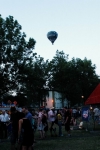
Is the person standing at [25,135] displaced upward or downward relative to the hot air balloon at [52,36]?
downward

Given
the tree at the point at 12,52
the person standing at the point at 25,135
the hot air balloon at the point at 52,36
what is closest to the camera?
the person standing at the point at 25,135

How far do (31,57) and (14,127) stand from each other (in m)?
40.7

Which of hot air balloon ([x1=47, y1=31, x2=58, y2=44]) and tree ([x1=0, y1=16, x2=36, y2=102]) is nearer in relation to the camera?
hot air balloon ([x1=47, y1=31, x2=58, y2=44])

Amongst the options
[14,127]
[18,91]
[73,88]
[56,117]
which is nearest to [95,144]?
[14,127]

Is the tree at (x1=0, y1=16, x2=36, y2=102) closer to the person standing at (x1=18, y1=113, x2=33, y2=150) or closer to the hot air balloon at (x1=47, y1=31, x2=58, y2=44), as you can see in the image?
the hot air balloon at (x1=47, y1=31, x2=58, y2=44)

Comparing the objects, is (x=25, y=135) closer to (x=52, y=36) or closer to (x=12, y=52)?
(x=52, y=36)

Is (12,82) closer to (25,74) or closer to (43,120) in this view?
(25,74)

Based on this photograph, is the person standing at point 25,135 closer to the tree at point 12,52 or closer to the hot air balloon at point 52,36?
the hot air balloon at point 52,36

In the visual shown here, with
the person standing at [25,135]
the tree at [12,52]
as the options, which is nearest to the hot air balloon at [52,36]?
the tree at [12,52]

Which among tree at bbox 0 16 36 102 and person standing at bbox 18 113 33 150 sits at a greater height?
tree at bbox 0 16 36 102

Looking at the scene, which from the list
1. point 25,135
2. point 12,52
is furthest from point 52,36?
point 25,135

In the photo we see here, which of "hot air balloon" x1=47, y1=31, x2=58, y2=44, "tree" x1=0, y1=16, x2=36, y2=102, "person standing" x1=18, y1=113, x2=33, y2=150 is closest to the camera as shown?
"person standing" x1=18, y1=113, x2=33, y2=150

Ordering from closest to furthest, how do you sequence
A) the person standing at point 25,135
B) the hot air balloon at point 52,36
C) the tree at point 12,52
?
the person standing at point 25,135, the hot air balloon at point 52,36, the tree at point 12,52

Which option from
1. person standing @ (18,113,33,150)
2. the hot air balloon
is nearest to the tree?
the hot air balloon
